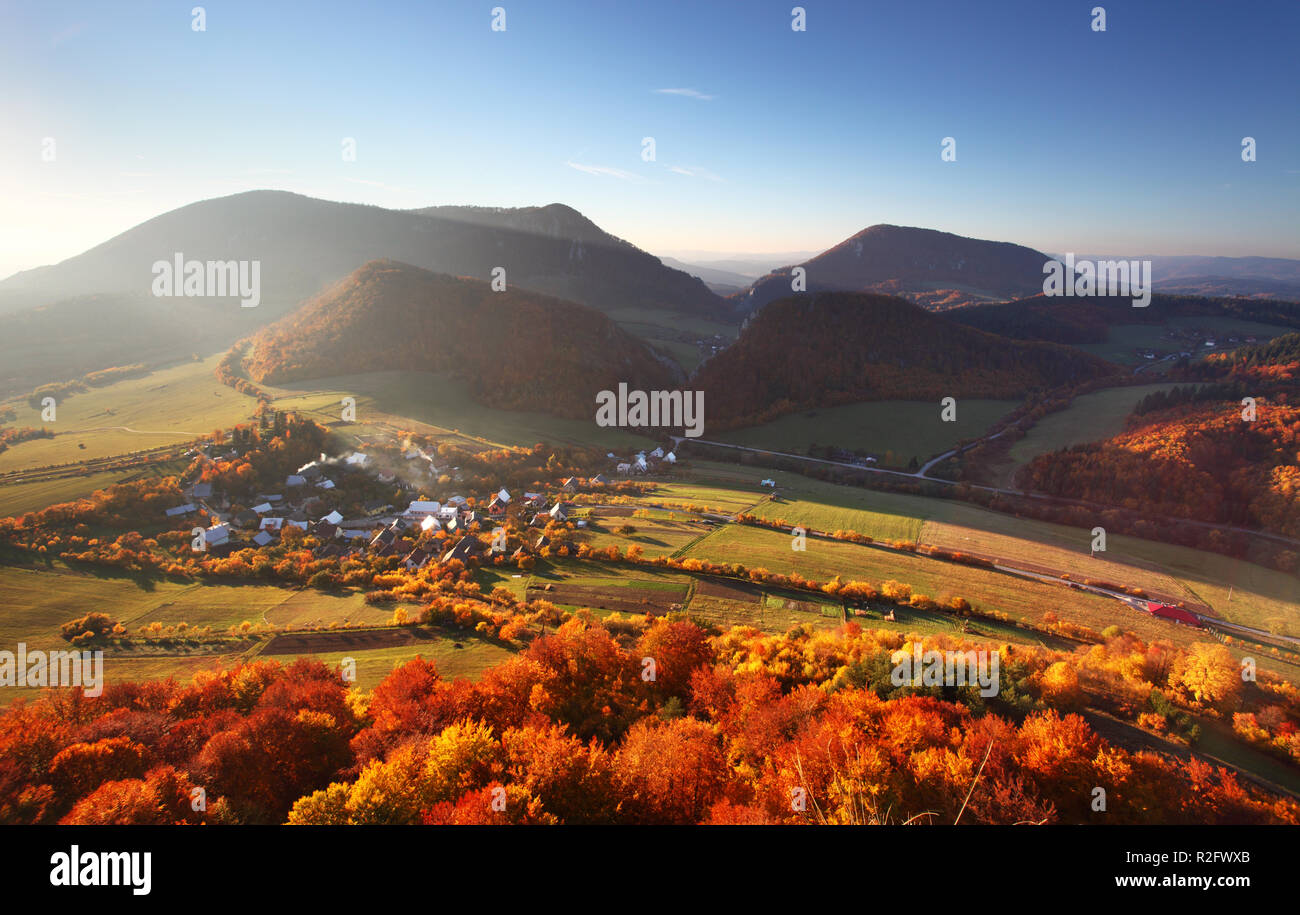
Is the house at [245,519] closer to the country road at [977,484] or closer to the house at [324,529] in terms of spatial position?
the house at [324,529]

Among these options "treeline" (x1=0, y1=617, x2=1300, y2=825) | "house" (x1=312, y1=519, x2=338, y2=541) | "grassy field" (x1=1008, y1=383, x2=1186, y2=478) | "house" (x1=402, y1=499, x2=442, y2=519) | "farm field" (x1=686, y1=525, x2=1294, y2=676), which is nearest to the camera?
"treeline" (x1=0, y1=617, x2=1300, y2=825)

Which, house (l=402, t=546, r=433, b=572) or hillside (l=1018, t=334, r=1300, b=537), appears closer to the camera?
house (l=402, t=546, r=433, b=572)

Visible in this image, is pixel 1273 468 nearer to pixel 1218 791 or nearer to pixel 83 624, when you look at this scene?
pixel 1218 791

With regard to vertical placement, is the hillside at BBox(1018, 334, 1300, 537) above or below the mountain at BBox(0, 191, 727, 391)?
below

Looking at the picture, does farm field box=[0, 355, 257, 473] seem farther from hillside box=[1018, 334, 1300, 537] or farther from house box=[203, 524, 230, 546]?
hillside box=[1018, 334, 1300, 537]

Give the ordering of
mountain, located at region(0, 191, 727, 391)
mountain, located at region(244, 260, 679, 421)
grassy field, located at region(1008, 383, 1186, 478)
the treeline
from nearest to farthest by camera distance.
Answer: the treeline
grassy field, located at region(1008, 383, 1186, 478)
mountain, located at region(244, 260, 679, 421)
mountain, located at region(0, 191, 727, 391)

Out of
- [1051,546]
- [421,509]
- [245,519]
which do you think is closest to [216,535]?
[245,519]

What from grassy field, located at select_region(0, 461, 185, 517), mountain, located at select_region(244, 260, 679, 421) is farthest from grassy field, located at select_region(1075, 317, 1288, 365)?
grassy field, located at select_region(0, 461, 185, 517)

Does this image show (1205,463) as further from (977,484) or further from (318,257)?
(318,257)
